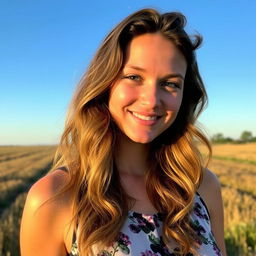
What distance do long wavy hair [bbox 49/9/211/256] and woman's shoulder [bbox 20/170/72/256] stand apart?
0.16 ft

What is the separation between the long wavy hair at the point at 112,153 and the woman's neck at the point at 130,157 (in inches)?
2.1

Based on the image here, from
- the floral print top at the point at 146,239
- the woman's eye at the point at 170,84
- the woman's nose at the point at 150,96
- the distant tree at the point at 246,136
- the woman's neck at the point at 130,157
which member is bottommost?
the distant tree at the point at 246,136

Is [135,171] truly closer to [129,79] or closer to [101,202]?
[101,202]

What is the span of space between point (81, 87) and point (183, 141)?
64 centimetres

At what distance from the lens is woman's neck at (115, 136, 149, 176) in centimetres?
203

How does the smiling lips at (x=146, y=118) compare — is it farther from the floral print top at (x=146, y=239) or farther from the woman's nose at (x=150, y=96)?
the floral print top at (x=146, y=239)

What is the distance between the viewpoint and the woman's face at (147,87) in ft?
5.77

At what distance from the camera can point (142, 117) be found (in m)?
1.79

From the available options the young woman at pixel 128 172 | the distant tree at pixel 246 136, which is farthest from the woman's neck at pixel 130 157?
the distant tree at pixel 246 136

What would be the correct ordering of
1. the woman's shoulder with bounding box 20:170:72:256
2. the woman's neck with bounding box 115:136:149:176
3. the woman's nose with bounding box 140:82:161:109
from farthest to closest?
1. the woman's neck with bounding box 115:136:149:176
2. the woman's nose with bounding box 140:82:161:109
3. the woman's shoulder with bounding box 20:170:72:256

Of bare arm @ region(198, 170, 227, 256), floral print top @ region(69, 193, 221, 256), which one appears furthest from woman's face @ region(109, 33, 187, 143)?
bare arm @ region(198, 170, 227, 256)

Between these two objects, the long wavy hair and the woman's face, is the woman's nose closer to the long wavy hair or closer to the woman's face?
the woman's face

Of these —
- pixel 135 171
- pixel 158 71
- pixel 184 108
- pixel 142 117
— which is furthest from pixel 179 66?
pixel 135 171

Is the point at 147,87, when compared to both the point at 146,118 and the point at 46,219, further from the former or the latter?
the point at 46,219
